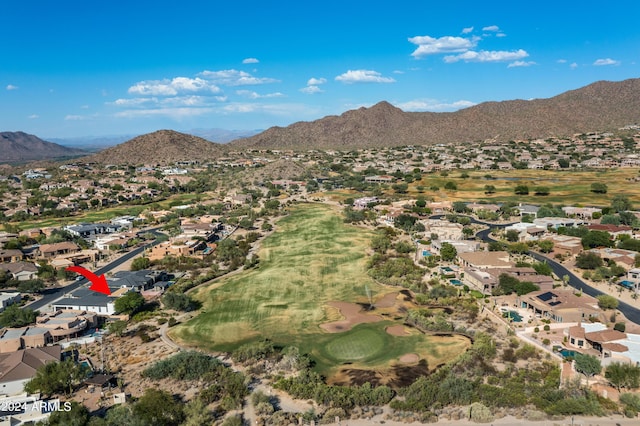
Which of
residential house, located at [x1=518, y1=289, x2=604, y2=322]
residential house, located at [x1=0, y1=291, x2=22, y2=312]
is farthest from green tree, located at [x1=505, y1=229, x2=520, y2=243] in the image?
residential house, located at [x1=0, y1=291, x2=22, y2=312]

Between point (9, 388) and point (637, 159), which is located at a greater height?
point (637, 159)

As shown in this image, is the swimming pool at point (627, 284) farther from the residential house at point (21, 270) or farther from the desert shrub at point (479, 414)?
the residential house at point (21, 270)

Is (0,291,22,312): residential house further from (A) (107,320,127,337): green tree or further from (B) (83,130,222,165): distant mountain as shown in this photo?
(B) (83,130,222,165): distant mountain

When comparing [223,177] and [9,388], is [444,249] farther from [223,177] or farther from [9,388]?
[223,177]

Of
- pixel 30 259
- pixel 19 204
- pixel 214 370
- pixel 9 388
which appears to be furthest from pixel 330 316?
pixel 19 204

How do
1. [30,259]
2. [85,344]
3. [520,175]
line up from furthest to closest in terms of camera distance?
[520,175] → [30,259] → [85,344]

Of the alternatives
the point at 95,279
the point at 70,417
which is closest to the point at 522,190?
the point at 95,279
